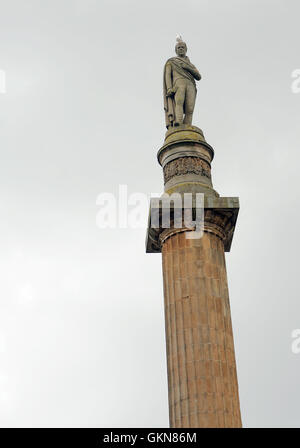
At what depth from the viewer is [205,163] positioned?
78.8 ft

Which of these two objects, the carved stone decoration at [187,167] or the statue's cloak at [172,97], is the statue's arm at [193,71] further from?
the carved stone decoration at [187,167]

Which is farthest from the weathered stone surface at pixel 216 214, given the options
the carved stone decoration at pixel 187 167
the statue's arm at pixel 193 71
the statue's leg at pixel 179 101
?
the statue's arm at pixel 193 71

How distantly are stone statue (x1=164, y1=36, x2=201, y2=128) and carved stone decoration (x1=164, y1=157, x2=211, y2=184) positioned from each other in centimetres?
185

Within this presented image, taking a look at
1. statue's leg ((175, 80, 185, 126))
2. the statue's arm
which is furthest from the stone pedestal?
the statue's arm

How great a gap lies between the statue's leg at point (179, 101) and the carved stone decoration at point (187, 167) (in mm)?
1869

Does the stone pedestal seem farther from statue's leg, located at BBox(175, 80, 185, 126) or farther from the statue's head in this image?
the statue's head

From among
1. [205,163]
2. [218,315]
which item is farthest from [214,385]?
[205,163]

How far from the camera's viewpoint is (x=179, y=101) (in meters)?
25.5

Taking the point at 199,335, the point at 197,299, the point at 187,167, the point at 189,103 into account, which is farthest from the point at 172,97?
the point at 199,335

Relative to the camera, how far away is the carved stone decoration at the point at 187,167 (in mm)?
23547

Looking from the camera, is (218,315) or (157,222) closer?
(218,315)
